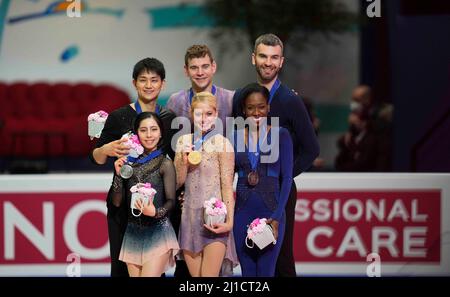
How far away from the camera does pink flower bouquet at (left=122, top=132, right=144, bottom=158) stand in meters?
3.42

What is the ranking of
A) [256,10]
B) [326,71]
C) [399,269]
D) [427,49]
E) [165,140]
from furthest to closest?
[326,71] → [256,10] → [427,49] → [399,269] → [165,140]

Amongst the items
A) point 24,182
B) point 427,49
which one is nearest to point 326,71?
point 427,49

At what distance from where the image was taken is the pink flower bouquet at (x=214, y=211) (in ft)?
11.3

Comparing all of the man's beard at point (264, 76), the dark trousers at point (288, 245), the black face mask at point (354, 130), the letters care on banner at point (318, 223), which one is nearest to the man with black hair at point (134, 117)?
the man's beard at point (264, 76)

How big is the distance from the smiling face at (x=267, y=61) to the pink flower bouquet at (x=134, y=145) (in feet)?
2.00

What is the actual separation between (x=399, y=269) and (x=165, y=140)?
1695 mm

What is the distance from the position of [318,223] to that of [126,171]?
162 cm

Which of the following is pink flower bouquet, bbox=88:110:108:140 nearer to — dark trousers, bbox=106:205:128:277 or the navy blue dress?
dark trousers, bbox=106:205:128:277

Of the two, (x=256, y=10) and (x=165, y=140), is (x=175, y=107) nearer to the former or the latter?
(x=165, y=140)

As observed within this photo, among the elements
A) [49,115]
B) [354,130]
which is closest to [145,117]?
[354,130]

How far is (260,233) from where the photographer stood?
3.46 m

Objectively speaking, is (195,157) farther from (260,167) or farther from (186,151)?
(260,167)

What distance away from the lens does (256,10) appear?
23.7 feet

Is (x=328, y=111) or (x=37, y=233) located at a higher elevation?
(x=328, y=111)
